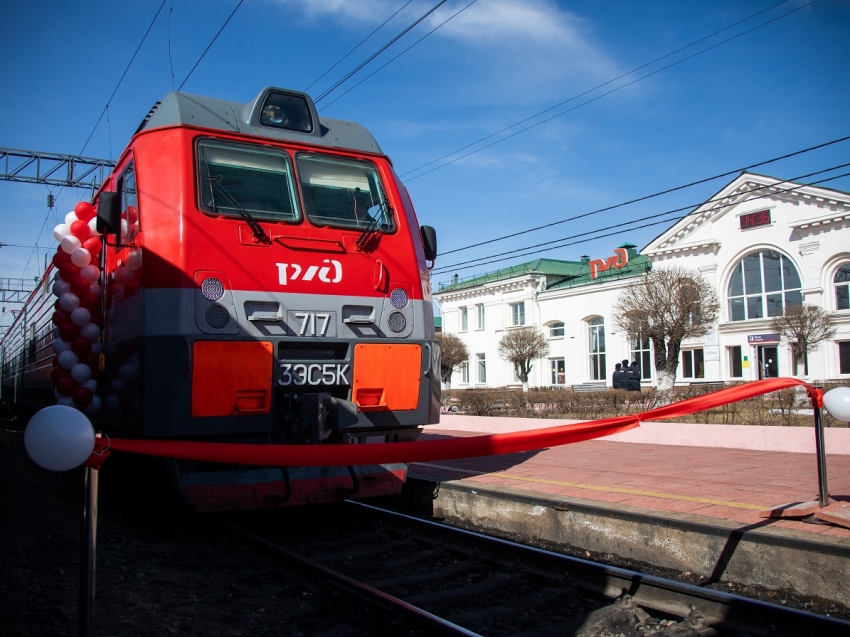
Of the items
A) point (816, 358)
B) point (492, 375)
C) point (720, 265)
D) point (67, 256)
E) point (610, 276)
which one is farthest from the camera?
point (492, 375)

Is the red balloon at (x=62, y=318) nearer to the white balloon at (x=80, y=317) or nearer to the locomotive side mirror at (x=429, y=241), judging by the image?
the white balloon at (x=80, y=317)

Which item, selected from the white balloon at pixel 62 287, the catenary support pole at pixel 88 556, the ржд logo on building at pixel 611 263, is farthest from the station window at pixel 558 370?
the catenary support pole at pixel 88 556

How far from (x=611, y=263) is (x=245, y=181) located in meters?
36.5

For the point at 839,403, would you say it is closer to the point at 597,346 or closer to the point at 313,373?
the point at 313,373

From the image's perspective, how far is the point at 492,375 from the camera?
159 ft

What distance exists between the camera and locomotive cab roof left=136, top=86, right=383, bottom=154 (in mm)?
6781

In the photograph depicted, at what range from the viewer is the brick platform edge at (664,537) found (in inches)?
189

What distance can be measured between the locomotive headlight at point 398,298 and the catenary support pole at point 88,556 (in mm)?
3918

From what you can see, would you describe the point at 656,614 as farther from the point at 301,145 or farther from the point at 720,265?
the point at 720,265

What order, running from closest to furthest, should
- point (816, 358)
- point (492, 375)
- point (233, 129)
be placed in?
point (233, 129)
point (816, 358)
point (492, 375)

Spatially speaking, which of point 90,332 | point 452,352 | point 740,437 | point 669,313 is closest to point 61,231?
point 90,332

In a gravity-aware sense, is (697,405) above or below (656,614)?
above

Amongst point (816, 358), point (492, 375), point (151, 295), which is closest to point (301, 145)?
point (151, 295)

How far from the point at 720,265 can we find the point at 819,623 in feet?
110
